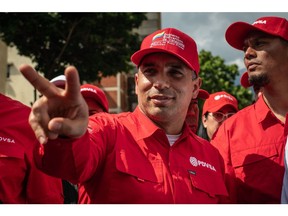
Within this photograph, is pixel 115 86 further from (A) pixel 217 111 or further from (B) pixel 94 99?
(B) pixel 94 99

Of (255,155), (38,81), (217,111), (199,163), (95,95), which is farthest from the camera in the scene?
(217,111)

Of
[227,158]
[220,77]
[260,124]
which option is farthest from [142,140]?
[220,77]

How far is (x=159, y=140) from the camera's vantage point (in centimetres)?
240

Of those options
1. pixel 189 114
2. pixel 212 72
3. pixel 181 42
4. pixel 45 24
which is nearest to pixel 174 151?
pixel 181 42

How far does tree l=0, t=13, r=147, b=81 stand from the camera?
1342cm

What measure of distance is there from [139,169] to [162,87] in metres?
0.51

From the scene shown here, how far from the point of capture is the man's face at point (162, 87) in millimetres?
2482

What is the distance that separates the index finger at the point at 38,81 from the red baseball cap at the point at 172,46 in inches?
37.1

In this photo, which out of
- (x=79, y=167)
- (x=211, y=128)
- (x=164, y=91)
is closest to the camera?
(x=79, y=167)

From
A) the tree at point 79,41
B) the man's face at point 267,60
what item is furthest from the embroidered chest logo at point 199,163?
the tree at point 79,41

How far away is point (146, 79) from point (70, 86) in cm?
93

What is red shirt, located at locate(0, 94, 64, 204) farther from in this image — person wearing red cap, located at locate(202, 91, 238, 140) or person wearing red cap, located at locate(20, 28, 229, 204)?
person wearing red cap, located at locate(202, 91, 238, 140)

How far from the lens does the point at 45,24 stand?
1340 cm

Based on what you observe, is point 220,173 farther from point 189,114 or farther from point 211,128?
point 211,128
